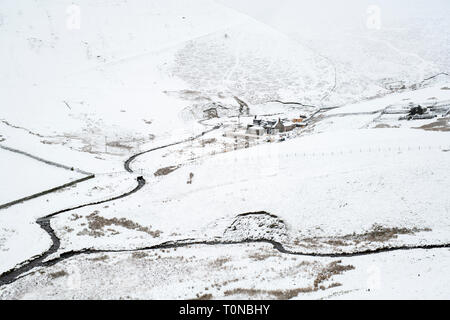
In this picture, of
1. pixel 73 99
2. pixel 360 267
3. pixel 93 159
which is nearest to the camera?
pixel 360 267

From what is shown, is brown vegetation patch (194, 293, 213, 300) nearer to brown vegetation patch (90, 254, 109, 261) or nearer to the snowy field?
brown vegetation patch (90, 254, 109, 261)

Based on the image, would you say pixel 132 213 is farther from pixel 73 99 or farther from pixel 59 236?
pixel 73 99

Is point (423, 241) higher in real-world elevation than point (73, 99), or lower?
lower

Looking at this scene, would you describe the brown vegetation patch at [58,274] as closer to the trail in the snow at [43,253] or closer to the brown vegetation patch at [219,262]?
the trail in the snow at [43,253]

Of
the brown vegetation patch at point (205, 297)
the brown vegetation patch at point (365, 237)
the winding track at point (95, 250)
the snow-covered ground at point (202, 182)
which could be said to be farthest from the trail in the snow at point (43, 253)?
the brown vegetation patch at point (365, 237)

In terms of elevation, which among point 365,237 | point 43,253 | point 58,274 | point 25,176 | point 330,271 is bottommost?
point 43,253

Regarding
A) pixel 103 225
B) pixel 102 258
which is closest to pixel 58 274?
pixel 102 258

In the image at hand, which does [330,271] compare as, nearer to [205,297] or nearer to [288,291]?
[288,291]

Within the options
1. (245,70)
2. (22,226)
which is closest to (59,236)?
(22,226)

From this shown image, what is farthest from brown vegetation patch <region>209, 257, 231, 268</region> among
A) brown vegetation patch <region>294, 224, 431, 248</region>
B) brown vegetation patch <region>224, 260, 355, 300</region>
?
brown vegetation patch <region>294, 224, 431, 248</region>
